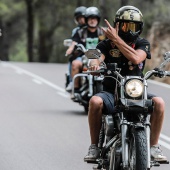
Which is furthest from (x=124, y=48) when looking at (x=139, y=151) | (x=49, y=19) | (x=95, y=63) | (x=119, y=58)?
(x=49, y=19)

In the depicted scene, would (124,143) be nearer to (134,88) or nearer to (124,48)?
(134,88)

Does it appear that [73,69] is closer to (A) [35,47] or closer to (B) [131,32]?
(B) [131,32]

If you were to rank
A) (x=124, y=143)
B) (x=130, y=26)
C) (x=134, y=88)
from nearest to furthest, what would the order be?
(x=124, y=143) < (x=134, y=88) < (x=130, y=26)

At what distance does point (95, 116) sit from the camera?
7789 millimetres

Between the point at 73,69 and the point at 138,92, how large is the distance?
8.10m

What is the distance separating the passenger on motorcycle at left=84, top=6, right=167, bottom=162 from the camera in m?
7.56

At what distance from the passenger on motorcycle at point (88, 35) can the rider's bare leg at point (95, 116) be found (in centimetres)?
681

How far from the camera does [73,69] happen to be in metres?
15.1

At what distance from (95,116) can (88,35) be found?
24.0 ft

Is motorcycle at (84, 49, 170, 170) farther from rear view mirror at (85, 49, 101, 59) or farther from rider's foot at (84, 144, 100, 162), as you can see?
rider's foot at (84, 144, 100, 162)

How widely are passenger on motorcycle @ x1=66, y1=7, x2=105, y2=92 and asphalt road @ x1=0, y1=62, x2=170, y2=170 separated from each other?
Answer: 3.02 ft

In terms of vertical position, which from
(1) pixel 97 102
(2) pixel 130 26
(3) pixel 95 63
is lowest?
(1) pixel 97 102

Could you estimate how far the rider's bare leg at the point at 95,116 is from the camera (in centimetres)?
768

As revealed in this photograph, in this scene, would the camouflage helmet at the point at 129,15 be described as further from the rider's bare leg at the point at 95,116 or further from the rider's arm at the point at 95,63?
the rider's bare leg at the point at 95,116
